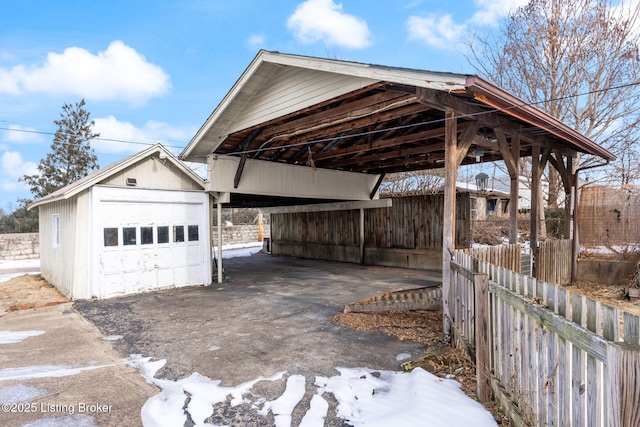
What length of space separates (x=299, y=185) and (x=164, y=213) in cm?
385

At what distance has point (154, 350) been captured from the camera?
14.0ft

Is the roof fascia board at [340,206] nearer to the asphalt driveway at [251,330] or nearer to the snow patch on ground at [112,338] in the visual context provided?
the asphalt driveway at [251,330]

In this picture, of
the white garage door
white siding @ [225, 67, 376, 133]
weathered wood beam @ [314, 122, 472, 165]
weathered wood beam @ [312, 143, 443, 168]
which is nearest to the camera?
white siding @ [225, 67, 376, 133]

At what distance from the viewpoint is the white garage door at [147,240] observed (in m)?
7.24

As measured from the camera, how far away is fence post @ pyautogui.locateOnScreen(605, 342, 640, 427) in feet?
4.32

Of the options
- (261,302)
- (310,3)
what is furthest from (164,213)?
(310,3)

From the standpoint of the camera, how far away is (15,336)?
491cm

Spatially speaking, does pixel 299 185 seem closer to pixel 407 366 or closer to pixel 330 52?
pixel 407 366

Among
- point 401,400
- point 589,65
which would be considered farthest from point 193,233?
point 589,65

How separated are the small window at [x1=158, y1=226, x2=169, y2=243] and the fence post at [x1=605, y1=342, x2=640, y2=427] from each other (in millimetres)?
8125

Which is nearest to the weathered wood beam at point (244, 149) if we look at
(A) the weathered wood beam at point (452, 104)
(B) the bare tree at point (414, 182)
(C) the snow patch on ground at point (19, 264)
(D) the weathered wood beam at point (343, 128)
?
(D) the weathered wood beam at point (343, 128)

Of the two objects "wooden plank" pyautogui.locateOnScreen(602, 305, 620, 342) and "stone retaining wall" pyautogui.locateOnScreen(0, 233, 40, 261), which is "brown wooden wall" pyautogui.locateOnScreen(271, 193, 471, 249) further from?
"stone retaining wall" pyautogui.locateOnScreen(0, 233, 40, 261)

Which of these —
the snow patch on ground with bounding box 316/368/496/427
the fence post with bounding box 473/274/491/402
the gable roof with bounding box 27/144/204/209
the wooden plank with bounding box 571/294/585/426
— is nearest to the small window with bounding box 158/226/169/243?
the gable roof with bounding box 27/144/204/209

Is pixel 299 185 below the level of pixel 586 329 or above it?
above
